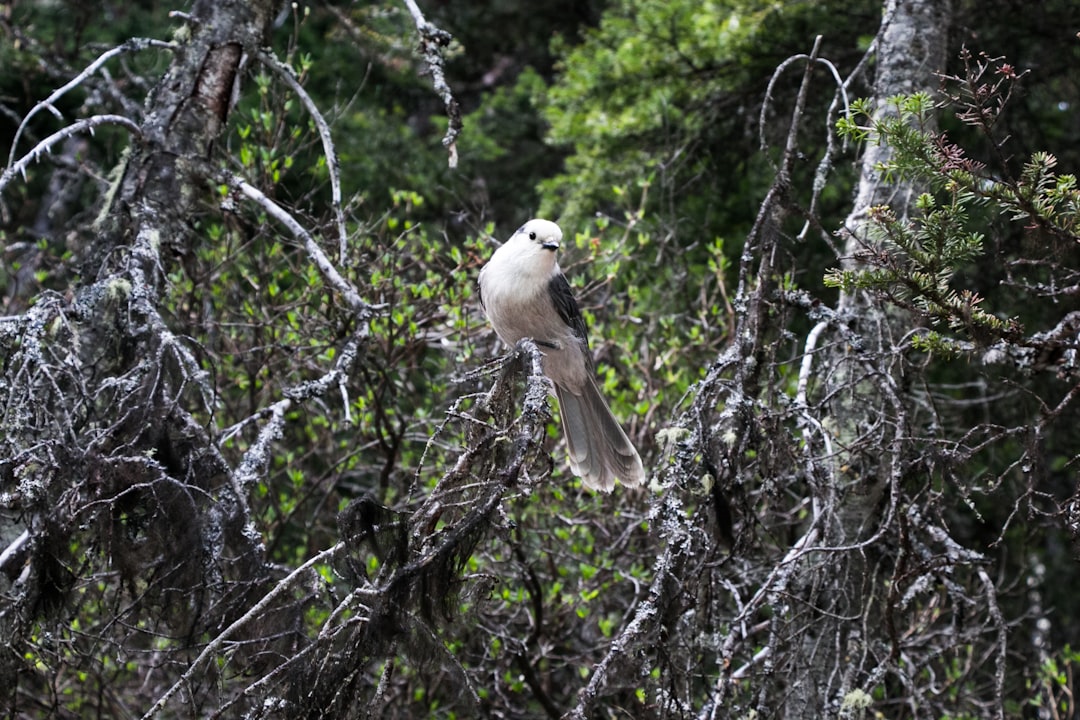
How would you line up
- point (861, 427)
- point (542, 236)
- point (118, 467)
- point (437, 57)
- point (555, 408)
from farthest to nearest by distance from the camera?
1. point (555, 408)
2. point (542, 236)
3. point (861, 427)
4. point (437, 57)
5. point (118, 467)

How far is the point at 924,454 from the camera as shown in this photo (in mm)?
3006

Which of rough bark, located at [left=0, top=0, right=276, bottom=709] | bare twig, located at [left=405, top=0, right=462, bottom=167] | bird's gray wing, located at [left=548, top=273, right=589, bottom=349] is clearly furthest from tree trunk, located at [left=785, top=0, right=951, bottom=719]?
rough bark, located at [left=0, top=0, right=276, bottom=709]

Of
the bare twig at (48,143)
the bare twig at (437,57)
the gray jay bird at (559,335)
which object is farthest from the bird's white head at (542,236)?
the bare twig at (48,143)

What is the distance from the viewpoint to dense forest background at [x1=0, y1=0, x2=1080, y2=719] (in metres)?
2.65

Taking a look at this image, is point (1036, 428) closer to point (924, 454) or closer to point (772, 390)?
point (924, 454)

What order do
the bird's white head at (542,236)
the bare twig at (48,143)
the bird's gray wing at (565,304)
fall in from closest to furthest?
1. the bare twig at (48,143)
2. the bird's white head at (542,236)
3. the bird's gray wing at (565,304)

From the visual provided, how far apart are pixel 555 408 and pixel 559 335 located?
3.02 ft

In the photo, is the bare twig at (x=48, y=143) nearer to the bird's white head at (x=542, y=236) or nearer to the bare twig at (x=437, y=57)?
the bare twig at (x=437, y=57)

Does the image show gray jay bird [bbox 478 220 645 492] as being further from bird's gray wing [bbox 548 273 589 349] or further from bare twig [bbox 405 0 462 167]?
bare twig [bbox 405 0 462 167]

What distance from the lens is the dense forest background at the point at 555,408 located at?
2654 mm

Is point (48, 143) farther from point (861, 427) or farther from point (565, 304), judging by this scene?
point (861, 427)

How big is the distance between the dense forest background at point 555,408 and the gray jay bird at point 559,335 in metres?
0.23

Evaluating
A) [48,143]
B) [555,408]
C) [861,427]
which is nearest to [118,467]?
[48,143]

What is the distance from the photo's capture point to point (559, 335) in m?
4.22
